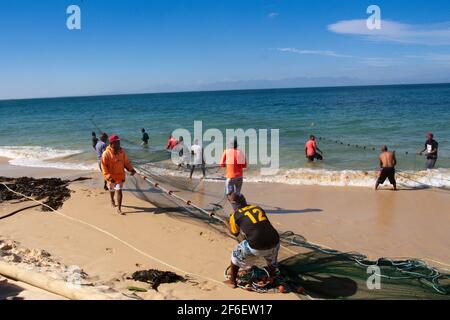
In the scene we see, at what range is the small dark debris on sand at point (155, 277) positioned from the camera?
5160 mm

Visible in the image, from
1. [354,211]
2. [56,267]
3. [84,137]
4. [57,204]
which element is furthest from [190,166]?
[84,137]

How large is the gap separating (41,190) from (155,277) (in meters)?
6.09

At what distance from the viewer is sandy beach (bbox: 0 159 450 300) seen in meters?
5.64

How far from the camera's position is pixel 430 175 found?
12.4m

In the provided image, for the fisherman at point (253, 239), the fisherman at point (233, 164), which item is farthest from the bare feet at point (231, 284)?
the fisherman at point (233, 164)

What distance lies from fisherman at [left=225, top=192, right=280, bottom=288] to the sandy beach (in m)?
0.35

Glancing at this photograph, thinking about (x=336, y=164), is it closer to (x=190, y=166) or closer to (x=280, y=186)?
(x=280, y=186)

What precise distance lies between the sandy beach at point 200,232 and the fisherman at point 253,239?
13.7 inches

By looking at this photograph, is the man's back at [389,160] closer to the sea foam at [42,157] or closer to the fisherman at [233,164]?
the fisherman at [233,164]

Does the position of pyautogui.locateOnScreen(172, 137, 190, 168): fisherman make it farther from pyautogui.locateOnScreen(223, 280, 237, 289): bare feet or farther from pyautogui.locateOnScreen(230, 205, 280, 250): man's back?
pyautogui.locateOnScreen(230, 205, 280, 250): man's back

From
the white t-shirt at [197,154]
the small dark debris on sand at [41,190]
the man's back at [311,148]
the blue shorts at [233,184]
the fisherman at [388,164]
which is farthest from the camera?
the man's back at [311,148]

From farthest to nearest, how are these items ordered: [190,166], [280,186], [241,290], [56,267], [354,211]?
[190,166], [280,186], [354,211], [56,267], [241,290]
